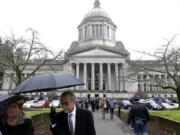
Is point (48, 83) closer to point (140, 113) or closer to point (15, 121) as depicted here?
point (15, 121)

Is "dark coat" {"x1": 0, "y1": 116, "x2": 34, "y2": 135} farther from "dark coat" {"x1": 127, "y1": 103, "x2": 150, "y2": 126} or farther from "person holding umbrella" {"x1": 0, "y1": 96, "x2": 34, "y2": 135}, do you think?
"dark coat" {"x1": 127, "y1": 103, "x2": 150, "y2": 126}

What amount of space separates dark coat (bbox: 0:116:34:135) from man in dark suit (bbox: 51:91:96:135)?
379mm

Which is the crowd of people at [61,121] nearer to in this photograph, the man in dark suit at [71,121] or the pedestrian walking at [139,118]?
the man in dark suit at [71,121]

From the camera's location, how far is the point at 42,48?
24672 mm

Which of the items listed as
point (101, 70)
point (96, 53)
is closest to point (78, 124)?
point (101, 70)

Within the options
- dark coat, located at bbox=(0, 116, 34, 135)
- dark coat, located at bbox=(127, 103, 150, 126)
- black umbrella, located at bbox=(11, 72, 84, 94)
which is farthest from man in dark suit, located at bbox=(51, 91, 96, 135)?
dark coat, located at bbox=(127, 103, 150, 126)

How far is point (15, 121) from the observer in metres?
4.42

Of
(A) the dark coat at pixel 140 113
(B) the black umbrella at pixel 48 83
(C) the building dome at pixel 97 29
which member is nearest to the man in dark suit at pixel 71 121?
(B) the black umbrella at pixel 48 83

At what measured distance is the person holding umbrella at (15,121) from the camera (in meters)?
4.29

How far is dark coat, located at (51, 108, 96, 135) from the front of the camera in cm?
441

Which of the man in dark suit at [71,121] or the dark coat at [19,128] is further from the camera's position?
the man in dark suit at [71,121]

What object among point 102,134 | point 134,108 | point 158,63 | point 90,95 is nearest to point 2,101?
point 134,108

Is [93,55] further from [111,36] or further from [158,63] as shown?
[158,63]

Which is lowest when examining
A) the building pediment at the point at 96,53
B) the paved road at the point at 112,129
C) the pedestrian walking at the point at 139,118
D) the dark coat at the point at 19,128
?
the paved road at the point at 112,129
